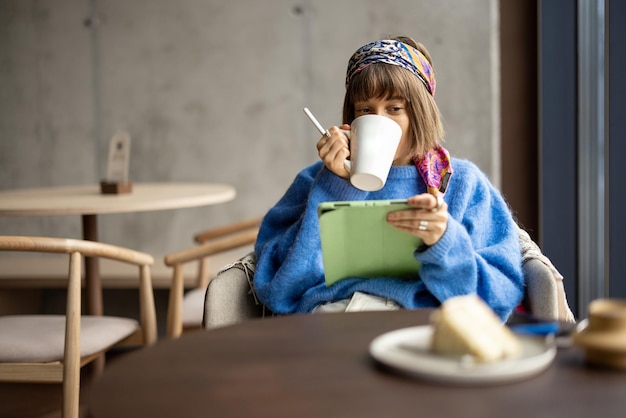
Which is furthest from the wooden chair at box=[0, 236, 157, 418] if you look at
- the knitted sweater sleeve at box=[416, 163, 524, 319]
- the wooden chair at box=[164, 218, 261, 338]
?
the knitted sweater sleeve at box=[416, 163, 524, 319]

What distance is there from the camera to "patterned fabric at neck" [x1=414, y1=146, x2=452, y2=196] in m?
1.74

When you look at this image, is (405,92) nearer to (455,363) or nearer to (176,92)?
(455,363)

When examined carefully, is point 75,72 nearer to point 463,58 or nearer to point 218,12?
point 218,12

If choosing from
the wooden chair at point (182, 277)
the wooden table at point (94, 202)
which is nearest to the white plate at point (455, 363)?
the wooden chair at point (182, 277)

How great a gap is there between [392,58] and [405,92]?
85mm

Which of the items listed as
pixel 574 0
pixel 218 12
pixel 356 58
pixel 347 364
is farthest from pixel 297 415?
pixel 218 12

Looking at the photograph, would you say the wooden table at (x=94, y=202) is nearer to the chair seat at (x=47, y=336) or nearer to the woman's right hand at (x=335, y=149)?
the chair seat at (x=47, y=336)

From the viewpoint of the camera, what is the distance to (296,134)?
4.01 metres

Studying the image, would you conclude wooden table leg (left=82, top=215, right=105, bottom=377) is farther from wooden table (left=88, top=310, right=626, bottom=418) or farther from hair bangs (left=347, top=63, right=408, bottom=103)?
wooden table (left=88, top=310, right=626, bottom=418)

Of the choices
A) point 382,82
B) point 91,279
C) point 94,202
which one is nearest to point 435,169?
point 382,82

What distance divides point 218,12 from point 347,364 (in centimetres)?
338

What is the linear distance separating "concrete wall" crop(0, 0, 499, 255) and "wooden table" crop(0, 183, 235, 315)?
70 cm

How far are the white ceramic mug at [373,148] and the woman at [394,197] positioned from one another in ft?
0.49

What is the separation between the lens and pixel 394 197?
5.77 ft
